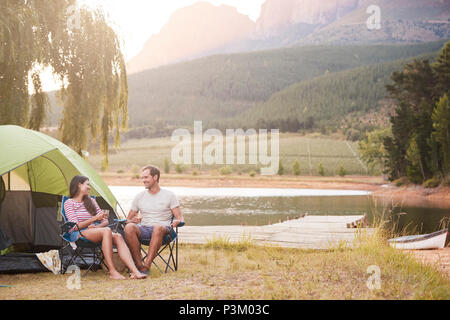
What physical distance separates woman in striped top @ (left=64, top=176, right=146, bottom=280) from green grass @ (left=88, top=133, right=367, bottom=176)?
4336 cm

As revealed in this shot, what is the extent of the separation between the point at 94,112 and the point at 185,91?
5217 inches

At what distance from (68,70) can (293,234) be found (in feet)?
15.2

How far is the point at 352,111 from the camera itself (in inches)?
3812

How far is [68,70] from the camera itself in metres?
8.20

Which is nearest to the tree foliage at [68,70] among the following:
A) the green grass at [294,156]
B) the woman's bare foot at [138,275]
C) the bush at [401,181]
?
the woman's bare foot at [138,275]

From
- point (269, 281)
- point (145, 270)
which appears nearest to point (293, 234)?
point (145, 270)

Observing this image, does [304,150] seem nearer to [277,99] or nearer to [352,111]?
[352,111]

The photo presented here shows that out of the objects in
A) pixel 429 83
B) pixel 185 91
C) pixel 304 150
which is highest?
pixel 185 91

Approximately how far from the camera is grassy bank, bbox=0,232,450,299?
166 inches

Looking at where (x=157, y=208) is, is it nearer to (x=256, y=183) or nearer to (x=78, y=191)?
(x=78, y=191)

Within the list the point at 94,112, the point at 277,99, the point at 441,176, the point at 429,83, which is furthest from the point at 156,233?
the point at 277,99

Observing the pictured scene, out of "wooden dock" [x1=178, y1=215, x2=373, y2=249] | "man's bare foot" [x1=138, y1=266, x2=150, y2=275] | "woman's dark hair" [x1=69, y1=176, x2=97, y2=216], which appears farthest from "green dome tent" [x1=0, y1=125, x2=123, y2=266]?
"wooden dock" [x1=178, y1=215, x2=373, y2=249]

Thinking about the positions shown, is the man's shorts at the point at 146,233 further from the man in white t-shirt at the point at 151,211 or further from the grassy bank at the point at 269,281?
the grassy bank at the point at 269,281

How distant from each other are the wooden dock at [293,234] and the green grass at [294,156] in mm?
38635
